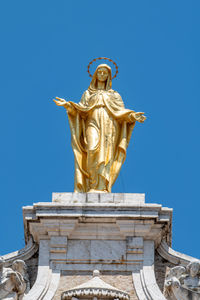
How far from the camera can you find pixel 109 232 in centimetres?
2105

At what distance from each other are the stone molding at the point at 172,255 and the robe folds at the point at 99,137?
167 centimetres

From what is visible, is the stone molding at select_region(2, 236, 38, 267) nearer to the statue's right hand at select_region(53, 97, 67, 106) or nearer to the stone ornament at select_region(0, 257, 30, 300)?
the stone ornament at select_region(0, 257, 30, 300)

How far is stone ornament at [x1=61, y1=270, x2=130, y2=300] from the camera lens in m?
19.8

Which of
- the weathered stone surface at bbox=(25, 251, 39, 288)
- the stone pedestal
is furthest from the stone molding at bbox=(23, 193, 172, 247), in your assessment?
the weathered stone surface at bbox=(25, 251, 39, 288)

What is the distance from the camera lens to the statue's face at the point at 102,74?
23.8 metres

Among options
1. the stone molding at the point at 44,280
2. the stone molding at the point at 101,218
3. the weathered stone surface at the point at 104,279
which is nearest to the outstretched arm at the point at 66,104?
the stone molding at the point at 101,218

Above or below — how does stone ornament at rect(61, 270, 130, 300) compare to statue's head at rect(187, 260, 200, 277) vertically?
below

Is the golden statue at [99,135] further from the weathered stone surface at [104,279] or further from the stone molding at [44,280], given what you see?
the weathered stone surface at [104,279]

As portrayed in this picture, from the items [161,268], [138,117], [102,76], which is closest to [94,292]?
[161,268]

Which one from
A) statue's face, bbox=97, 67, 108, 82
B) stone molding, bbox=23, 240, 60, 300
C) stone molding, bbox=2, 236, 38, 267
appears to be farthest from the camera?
statue's face, bbox=97, 67, 108, 82

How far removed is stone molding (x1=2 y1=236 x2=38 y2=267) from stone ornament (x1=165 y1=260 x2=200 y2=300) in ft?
8.75

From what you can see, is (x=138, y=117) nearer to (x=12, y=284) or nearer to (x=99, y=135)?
(x=99, y=135)

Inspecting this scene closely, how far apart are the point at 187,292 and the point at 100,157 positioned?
3.55 meters

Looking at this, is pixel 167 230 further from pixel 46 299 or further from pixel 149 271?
pixel 46 299
